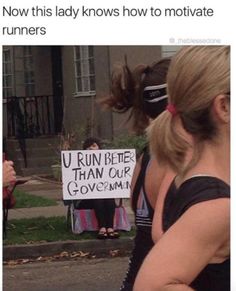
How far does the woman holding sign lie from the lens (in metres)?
2.03

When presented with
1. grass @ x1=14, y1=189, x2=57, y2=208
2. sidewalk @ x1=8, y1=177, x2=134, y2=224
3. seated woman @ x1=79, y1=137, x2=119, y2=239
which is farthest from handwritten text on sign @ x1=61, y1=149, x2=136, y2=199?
grass @ x1=14, y1=189, x2=57, y2=208

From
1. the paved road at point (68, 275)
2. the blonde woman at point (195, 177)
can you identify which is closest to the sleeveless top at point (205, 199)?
the blonde woman at point (195, 177)

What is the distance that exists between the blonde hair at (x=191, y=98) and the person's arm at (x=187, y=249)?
5.7 inches

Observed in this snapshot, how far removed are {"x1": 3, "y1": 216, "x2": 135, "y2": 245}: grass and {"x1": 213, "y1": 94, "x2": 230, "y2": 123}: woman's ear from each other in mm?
4732

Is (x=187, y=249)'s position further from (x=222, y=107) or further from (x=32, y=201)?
(x=32, y=201)

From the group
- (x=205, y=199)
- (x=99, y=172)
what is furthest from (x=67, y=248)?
(x=205, y=199)

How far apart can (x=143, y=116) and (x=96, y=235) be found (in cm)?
407

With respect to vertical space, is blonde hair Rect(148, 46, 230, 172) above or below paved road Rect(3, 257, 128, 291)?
above

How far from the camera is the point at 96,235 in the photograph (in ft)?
20.2

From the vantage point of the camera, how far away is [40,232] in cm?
631

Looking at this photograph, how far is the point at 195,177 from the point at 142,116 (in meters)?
0.85

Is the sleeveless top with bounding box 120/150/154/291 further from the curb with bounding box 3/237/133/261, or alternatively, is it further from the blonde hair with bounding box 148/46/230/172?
the curb with bounding box 3/237/133/261
